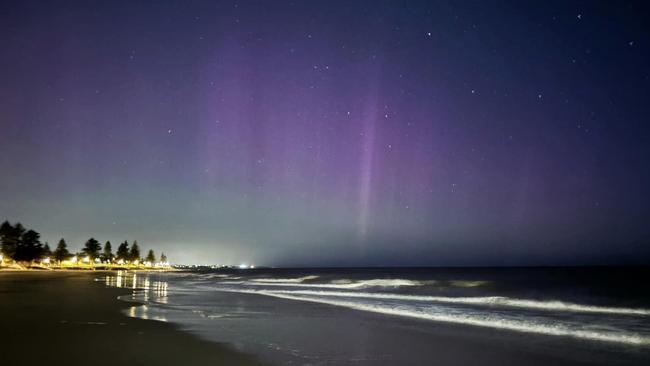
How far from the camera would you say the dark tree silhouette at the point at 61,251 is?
176375 millimetres

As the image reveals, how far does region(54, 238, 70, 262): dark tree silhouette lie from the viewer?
176375 mm

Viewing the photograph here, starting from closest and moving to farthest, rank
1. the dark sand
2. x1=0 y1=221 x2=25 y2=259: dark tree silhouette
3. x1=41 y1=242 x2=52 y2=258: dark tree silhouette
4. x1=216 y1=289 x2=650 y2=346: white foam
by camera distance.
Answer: the dark sand → x1=216 y1=289 x2=650 y2=346: white foam → x1=0 y1=221 x2=25 y2=259: dark tree silhouette → x1=41 y1=242 x2=52 y2=258: dark tree silhouette

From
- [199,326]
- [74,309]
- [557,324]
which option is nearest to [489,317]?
[557,324]

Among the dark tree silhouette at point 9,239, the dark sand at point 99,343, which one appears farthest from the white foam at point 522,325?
the dark tree silhouette at point 9,239

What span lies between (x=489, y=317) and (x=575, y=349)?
Result: 853cm

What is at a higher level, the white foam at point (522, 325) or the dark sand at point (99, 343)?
the dark sand at point (99, 343)

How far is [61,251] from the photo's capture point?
582ft

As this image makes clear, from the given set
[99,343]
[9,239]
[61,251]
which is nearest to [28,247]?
[9,239]

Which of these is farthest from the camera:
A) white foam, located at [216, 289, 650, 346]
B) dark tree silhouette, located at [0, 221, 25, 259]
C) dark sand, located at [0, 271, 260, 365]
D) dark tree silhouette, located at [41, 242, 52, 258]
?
dark tree silhouette, located at [41, 242, 52, 258]

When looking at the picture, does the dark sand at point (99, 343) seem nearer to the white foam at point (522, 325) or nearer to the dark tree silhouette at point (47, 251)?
the white foam at point (522, 325)

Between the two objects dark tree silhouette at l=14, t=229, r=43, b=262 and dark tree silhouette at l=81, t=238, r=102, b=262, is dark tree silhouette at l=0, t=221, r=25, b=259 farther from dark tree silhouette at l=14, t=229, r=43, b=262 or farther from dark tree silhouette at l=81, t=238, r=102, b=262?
Answer: dark tree silhouette at l=81, t=238, r=102, b=262

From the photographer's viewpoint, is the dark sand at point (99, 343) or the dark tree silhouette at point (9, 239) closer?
the dark sand at point (99, 343)

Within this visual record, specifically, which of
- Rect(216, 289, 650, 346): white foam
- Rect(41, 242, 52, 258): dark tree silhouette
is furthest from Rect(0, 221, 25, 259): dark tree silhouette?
Rect(216, 289, 650, 346): white foam

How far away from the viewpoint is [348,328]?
17.6 m
